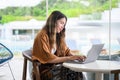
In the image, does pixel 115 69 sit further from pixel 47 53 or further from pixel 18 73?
pixel 18 73

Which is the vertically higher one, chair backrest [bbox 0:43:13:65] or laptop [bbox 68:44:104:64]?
laptop [bbox 68:44:104:64]

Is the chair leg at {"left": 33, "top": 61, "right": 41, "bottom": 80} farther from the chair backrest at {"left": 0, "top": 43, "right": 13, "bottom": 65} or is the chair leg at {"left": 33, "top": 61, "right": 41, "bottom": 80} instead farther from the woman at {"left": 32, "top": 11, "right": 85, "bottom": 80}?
the chair backrest at {"left": 0, "top": 43, "right": 13, "bottom": 65}

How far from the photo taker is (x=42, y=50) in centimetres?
254

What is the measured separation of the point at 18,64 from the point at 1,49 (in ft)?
Result: 1.76

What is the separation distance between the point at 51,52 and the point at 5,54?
1.29 meters

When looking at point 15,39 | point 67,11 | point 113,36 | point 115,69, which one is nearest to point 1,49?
point 15,39

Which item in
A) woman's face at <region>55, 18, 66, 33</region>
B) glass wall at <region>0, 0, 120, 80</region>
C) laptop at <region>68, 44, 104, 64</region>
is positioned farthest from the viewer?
glass wall at <region>0, 0, 120, 80</region>

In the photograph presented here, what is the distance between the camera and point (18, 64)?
4.21m

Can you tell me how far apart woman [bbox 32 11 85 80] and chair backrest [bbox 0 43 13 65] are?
111cm

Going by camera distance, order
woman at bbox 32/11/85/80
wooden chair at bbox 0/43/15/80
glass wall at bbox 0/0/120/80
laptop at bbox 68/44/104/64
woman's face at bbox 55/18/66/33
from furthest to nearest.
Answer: glass wall at bbox 0/0/120/80, wooden chair at bbox 0/43/15/80, woman's face at bbox 55/18/66/33, woman at bbox 32/11/85/80, laptop at bbox 68/44/104/64

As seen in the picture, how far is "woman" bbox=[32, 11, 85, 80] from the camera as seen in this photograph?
2512 millimetres

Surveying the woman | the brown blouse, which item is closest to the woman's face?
the woman

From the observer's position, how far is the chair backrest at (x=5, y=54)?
3.57 metres

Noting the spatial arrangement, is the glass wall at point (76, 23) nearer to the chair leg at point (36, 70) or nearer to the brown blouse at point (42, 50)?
the brown blouse at point (42, 50)
